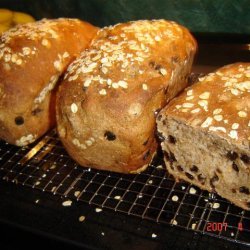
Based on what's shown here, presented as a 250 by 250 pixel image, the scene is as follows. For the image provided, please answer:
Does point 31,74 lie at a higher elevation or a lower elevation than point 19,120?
higher

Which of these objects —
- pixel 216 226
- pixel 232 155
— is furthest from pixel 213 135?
pixel 216 226

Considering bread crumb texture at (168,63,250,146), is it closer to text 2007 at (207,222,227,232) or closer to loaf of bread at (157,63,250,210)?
loaf of bread at (157,63,250,210)

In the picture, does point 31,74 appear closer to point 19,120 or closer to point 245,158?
point 19,120

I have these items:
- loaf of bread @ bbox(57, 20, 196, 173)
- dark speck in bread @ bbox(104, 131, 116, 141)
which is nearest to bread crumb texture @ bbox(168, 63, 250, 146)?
loaf of bread @ bbox(57, 20, 196, 173)

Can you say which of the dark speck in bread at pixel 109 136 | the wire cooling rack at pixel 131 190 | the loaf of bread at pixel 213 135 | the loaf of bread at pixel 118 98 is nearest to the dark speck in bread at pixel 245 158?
the loaf of bread at pixel 213 135

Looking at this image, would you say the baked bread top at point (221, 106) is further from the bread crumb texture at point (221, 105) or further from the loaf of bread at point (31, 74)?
the loaf of bread at point (31, 74)

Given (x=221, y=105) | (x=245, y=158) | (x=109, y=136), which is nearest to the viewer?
(x=245, y=158)

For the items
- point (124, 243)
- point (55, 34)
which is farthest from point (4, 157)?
point (124, 243)
